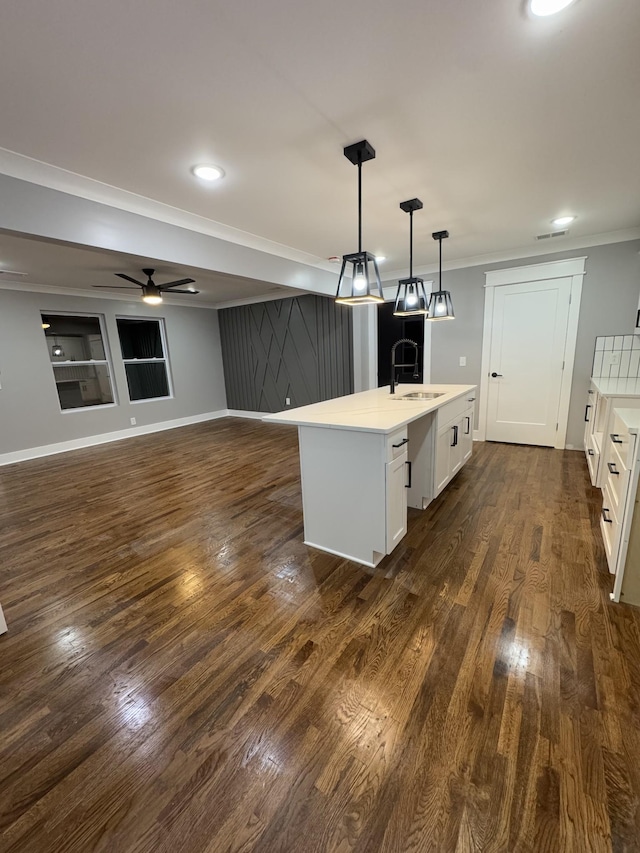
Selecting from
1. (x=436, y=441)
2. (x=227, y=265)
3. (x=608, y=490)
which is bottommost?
(x=608, y=490)

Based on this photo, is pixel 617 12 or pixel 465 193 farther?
pixel 465 193

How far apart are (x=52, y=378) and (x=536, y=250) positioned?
6.85 metres

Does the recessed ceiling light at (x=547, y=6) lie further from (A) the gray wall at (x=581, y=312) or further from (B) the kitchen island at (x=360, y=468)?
(A) the gray wall at (x=581, y=312)

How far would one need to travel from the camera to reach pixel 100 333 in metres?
5.79

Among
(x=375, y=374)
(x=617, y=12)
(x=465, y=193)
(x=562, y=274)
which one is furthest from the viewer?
(x=375, y=374)

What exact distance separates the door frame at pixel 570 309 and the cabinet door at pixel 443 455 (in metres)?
2.02

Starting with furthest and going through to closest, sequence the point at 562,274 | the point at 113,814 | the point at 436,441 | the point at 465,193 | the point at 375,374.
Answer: the point at 375,374, the point at 562,274, the point at 436,441, the point at 465,193, the point at 113,814

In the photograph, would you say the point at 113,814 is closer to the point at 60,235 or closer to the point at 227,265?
the point at 60,235

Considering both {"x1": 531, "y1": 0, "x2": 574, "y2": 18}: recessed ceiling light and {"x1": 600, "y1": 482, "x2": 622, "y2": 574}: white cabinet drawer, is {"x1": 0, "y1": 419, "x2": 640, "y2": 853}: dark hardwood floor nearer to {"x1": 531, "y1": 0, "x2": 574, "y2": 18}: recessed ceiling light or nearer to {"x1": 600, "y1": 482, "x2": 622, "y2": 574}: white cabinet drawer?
{"x1": 600, "y1": 482, "x2": 622, "y2": 574}: white cabinet drawer

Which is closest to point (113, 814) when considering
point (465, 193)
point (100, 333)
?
point (465, 193)

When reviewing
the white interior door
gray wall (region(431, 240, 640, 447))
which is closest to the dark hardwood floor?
the white interior door

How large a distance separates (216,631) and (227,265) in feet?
9.75

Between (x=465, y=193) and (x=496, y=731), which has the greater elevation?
(x=465, y=193)

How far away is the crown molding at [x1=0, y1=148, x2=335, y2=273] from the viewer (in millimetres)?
1944
